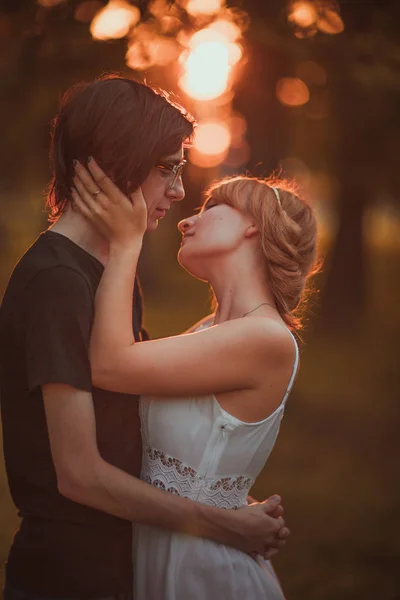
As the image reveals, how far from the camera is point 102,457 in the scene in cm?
283

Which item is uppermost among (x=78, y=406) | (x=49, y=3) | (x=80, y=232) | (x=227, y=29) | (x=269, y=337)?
(x=227, y=29)

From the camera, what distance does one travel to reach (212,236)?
3.49 m

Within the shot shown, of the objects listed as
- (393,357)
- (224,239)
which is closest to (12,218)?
(393,357)

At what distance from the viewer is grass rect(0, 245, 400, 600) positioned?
6336 millimetres

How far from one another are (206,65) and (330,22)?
152cm

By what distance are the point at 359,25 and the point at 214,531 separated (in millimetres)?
6078

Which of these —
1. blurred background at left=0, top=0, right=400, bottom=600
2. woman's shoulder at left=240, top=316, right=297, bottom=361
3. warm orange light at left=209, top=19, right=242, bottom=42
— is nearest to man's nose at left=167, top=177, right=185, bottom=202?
woman's shoulder at left=240, top=316, right=297, bottom=361

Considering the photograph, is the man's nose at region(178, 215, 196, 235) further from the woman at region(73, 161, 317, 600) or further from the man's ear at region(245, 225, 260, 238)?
the man's ear at region(245, 225, 260, 238)

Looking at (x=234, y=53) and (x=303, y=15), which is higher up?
(x=303, y=15)

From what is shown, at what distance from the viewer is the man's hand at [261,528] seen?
10.2 feet

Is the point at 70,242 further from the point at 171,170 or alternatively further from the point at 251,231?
the point at 251,231

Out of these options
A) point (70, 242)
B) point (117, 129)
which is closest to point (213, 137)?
point (117, 129)

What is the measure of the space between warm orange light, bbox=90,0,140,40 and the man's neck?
15.7 ft

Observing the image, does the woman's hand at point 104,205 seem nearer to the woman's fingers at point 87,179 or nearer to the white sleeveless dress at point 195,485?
the woman's fingers at point 87,179
